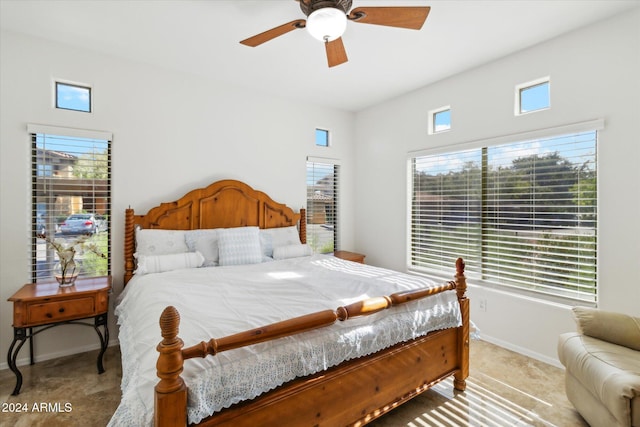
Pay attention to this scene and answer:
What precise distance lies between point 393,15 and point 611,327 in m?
2.43

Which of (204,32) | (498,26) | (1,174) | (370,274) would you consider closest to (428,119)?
(498,26)

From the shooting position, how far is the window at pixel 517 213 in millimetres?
2629

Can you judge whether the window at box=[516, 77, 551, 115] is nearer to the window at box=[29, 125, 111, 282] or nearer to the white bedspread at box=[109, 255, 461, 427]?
the white bedspread at box=[109, 255, 461, 427]

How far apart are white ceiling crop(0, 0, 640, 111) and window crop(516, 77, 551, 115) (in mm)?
362

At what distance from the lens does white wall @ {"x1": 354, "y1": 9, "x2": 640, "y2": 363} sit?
2.35 m

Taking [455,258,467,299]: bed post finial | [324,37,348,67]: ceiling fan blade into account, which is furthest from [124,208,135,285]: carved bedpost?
[455,258,467,299]: bed post finial

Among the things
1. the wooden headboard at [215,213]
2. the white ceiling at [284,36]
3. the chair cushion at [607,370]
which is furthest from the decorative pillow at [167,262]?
the chair cushion at [607,370]

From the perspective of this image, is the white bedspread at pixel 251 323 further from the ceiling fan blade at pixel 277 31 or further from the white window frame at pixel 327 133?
the white window frame at pixel 327 133

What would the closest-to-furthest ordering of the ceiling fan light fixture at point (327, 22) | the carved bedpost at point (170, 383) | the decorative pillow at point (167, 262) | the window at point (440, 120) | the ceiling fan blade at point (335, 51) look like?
1. the carved bedpost at point (170, 383)
2. the ceiling fan light fixture at point (327, 22)
3. the ceiling fan blade at point (335, 51)
4. the decorative pillow at point (167, 262)
5. the window at point (440, 120)

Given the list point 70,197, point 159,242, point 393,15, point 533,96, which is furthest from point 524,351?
point 70,197

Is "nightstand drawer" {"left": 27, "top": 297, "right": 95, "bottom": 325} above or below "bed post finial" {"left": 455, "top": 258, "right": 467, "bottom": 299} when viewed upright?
below

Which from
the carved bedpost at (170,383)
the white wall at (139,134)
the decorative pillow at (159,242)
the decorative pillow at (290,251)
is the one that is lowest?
Answer: the carved bedpost at (170,383)

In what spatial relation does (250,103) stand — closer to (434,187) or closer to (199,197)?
(199,197)

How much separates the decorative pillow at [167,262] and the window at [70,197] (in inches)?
22.7
